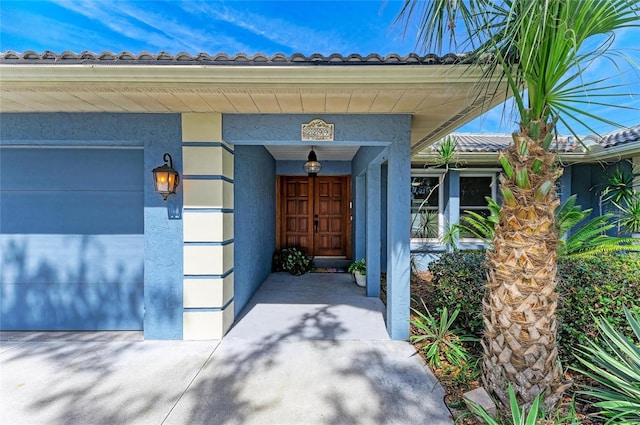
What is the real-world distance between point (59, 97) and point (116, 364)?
9.99 ft

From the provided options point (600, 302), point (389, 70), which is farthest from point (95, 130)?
point (600, 302)

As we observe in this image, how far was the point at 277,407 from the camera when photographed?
227 centimetres

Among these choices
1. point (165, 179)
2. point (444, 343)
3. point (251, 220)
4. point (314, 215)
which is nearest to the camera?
point (444, 343)

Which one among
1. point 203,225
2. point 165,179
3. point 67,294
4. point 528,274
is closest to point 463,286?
point 528,274

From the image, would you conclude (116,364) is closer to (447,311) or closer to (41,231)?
(41,231)

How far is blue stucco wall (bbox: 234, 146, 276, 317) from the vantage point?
4.12m

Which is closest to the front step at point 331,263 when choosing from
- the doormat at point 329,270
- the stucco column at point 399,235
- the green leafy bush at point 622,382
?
the doormat at point 329,270

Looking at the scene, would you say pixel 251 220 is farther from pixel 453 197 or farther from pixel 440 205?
A: pixel 453 197

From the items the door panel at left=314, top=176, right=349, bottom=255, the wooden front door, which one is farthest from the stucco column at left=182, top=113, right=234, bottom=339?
the door panel at left=314, top=176, right=349, bottom=255

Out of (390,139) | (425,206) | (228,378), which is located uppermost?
(390,139)

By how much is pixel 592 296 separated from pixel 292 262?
5.51 metres

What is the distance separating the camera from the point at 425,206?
718cm

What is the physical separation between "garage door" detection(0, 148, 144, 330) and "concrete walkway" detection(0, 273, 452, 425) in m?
0.32

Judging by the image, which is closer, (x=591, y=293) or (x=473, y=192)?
(x=591, y=293)
